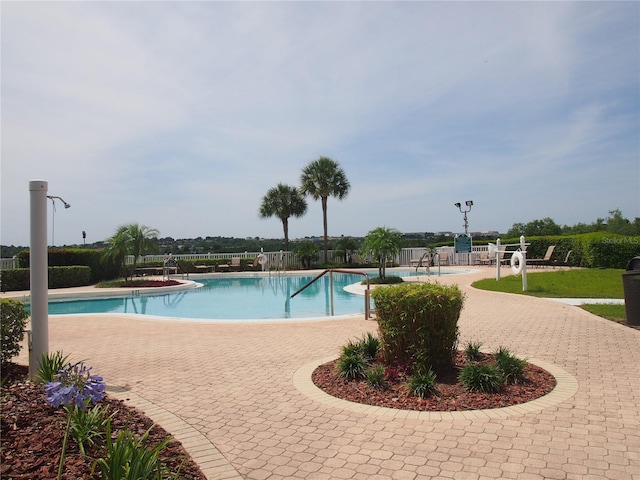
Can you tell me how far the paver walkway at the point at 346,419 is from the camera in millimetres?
2821

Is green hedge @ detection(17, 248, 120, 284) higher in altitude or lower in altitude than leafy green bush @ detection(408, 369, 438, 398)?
higher

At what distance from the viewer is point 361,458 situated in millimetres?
2936

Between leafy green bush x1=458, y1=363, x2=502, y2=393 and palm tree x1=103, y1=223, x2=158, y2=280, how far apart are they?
17.1 m

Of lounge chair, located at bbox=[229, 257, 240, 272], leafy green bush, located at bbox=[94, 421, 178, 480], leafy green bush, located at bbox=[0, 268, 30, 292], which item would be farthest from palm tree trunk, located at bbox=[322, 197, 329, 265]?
leafy green bush, located at bbox=[94, 421, 178, 480]

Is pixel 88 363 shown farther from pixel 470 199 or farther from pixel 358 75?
pixel 470 199

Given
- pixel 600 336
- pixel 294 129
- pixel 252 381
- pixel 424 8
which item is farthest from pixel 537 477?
pixel 294 129

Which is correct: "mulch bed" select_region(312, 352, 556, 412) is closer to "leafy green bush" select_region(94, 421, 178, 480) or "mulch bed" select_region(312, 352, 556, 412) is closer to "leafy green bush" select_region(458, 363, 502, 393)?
"leafy green bush" select_region(458, 363, 502, 393)

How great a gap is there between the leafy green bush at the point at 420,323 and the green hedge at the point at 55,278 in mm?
16040

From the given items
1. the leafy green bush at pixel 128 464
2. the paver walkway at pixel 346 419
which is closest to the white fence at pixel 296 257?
the paver walkway at pixel 346 419

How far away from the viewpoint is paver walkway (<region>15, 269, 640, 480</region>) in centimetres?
282

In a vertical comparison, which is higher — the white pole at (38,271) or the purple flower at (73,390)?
the white pole at (38,271)

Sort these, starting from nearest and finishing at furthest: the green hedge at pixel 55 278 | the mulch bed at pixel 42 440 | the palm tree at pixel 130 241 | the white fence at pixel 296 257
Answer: the mulch bed at pixel 42 440 → the green hedge at pixel 55 278 → the palm tree at pixel 130 241 → the white fence at pixel 296 257

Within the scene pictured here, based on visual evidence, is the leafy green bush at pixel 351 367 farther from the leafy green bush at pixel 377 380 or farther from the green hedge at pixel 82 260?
the green hedge at pixel 82 260

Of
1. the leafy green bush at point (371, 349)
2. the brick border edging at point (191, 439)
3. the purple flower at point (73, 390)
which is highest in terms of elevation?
the purple flower at point (73, 390)
